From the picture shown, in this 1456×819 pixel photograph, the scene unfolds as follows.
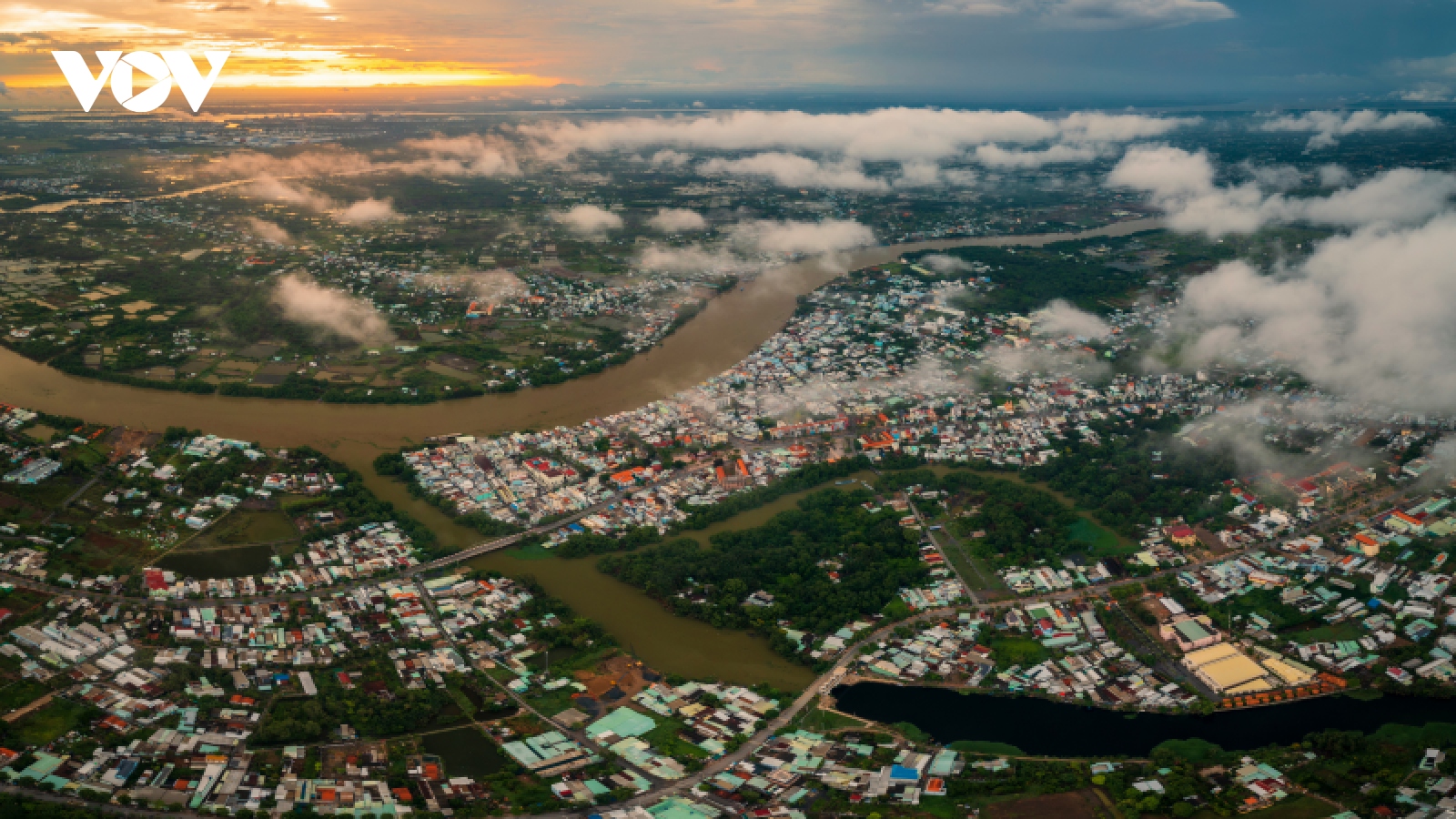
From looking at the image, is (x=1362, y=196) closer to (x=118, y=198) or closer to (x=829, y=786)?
(x=829, y=786)

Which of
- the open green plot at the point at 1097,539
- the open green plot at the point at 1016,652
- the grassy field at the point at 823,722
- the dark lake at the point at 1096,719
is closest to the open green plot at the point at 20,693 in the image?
the grassy field at the point at 823,722

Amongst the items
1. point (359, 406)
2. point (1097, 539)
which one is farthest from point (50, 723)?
point (1097, 539)

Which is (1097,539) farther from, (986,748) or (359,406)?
(359,406)

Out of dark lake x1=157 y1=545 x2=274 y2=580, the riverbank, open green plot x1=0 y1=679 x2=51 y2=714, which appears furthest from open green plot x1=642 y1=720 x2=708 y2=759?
the riverbank

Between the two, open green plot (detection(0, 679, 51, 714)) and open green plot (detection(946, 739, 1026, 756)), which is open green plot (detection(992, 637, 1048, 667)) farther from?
open green plot (detection(0, 679, 51, 714))

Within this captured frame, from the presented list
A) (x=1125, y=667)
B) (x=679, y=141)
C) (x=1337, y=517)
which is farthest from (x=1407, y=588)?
(x=679, y=141)
